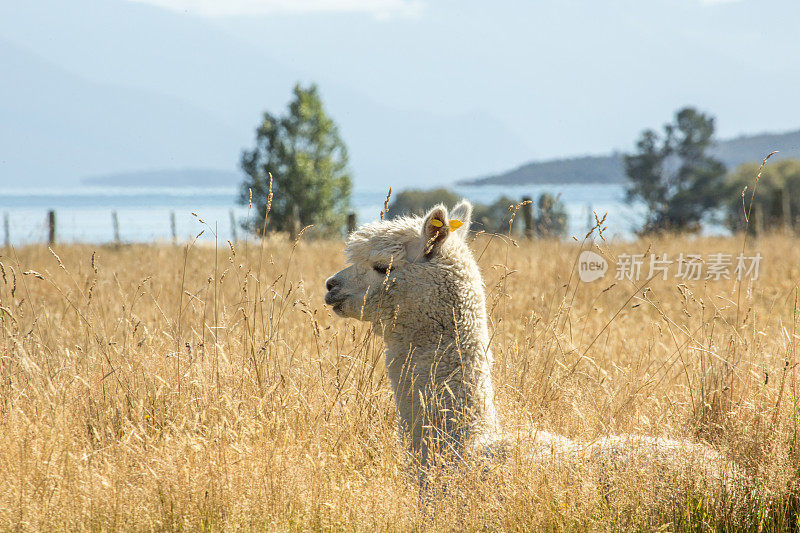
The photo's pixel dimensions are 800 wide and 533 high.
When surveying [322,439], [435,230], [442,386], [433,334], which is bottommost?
[322,439]

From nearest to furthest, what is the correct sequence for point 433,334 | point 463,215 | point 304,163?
1. point 433,334
2. point 463,215
3. point 304,163

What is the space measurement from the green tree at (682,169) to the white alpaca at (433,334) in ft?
148

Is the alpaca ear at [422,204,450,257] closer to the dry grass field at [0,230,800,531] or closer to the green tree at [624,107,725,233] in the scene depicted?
the dry grass field at [0,230,800,531]

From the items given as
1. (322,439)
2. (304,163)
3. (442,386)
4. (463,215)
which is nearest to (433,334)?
(442,386)

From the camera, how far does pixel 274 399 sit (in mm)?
3979

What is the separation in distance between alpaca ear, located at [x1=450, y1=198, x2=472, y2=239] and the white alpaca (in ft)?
0.51

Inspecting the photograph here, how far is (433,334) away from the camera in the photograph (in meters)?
3.46

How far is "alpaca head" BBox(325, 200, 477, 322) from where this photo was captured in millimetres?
3389

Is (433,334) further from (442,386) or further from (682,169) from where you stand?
(682,169)

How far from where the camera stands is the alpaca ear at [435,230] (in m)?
3.29

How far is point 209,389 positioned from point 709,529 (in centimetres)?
259

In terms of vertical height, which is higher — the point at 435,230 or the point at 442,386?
the point at 435,230

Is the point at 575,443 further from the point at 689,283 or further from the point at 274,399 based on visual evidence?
the point at 689,283

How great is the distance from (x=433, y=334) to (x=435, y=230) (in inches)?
19.7
